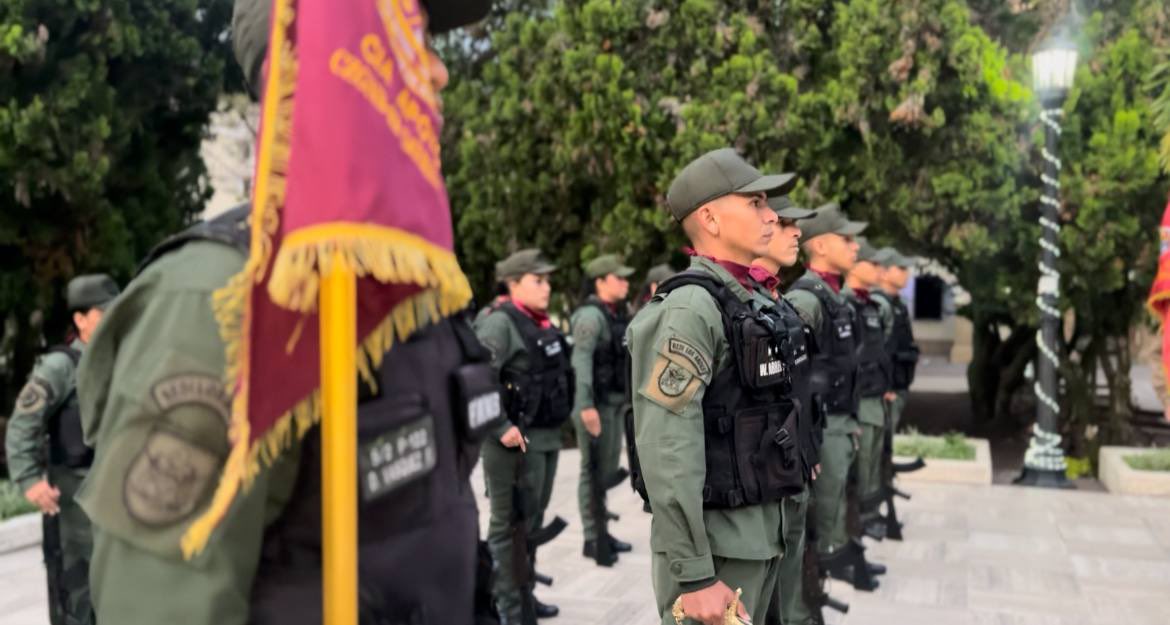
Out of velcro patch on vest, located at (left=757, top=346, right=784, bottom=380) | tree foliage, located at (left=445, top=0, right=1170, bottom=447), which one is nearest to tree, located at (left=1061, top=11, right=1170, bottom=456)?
tree foliage, located at (left=445, top=0, right=1170, bottom=447)

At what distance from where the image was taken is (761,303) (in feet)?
11.2

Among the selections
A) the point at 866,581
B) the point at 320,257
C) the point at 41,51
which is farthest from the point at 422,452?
the point at 41,51

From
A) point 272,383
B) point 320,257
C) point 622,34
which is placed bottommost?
point 272,383

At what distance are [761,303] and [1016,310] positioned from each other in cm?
982

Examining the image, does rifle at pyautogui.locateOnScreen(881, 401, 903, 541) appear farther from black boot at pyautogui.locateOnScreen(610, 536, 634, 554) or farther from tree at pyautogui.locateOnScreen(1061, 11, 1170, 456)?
tree at pyautogui.locateOnScreen(1061, 11, 1170, 456)

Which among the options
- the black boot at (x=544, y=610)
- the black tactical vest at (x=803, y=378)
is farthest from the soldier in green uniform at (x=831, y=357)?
the black boot at (x=544, y=610)

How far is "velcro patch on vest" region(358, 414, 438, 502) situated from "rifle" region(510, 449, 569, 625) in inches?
154

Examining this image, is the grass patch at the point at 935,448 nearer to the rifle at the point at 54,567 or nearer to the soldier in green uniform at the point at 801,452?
the soldier in green uniform at the point at 801,452

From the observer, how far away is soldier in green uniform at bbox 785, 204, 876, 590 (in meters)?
5.42

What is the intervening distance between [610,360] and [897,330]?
242cm

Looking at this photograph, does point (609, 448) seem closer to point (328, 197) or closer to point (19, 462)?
point (19, 462)

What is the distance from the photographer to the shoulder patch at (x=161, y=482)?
132 centimetres

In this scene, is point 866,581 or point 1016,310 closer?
point 866,581

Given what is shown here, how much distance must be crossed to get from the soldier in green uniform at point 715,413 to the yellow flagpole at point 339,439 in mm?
1585
